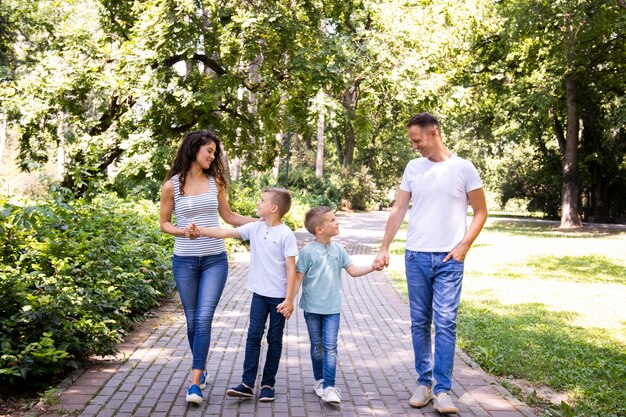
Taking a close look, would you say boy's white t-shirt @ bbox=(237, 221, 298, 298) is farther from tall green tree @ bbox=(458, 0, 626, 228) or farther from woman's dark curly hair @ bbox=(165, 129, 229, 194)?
tall green tree @ bbox=(458, 0, 626, 228)

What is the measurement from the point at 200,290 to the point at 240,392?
2.64 ft

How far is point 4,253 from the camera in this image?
19.0 feet

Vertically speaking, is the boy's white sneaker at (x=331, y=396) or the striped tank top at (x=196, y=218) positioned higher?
the striped tank top at (x=196, y=218)

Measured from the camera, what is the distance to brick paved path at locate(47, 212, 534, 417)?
482cm

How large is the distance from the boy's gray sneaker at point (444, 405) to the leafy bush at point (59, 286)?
271 cm

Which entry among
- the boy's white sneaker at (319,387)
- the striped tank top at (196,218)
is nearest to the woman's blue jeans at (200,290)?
the striped tank top at (196,218)

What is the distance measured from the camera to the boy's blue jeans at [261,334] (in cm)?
491

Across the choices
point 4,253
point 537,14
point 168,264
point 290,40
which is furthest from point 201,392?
point 537,14

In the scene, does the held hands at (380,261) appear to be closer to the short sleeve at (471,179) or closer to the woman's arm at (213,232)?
the short sleeve at (471,179)

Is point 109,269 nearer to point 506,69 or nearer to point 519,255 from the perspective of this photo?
point 519,255

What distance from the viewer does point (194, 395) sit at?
477cm

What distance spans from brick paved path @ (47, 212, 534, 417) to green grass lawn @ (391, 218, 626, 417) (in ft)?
1.38

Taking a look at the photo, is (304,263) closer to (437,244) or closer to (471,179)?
(437,244)

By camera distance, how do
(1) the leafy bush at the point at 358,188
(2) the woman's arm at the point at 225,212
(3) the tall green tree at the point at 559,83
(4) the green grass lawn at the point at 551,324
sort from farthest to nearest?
(1) the leafy bush at the point at 358,188
(3) the tall green tree at the point at 559,83
(4) the green grass lawn at the point at 551,324
(2) the woman's arm at the point at 225,212
